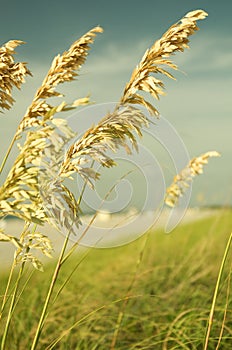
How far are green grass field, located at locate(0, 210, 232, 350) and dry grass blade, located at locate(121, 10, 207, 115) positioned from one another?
1.19 m

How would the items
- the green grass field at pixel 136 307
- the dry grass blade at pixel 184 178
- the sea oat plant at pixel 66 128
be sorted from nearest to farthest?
the sea oat plant at pixel 66 128 < the dry grass blade at pixel 184 178 < the green grass field at pixel 136 307

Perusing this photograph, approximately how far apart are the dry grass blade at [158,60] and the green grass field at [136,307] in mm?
1191

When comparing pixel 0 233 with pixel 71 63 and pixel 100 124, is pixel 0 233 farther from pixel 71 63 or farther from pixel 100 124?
pixel 71 63

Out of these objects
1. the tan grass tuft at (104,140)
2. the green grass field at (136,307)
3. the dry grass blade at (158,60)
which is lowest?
the green grass field at (136,307)

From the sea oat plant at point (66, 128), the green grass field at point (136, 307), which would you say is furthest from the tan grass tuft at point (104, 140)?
the green grass field at point (136, 307)

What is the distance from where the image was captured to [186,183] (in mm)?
2479

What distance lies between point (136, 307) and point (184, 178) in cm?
190

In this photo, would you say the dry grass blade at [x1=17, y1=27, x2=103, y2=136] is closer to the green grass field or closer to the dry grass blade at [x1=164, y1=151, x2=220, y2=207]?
the dry grass blade at [x1=164, y1=151, x2=220, y2=207]

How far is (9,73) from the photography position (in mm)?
1635

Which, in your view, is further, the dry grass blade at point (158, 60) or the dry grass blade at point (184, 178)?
the dry grass blade at point (184, 178)

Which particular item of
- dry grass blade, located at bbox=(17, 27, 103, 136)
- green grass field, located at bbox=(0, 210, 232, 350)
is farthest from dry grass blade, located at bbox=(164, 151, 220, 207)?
dry grass blade, located at bbox=(17, 27, 103, 136)

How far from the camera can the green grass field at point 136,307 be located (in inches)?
118

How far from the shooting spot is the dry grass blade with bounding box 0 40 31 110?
1626mm

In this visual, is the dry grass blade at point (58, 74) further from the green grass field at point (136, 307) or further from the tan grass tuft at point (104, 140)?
the green grass field at point (136, 307)
